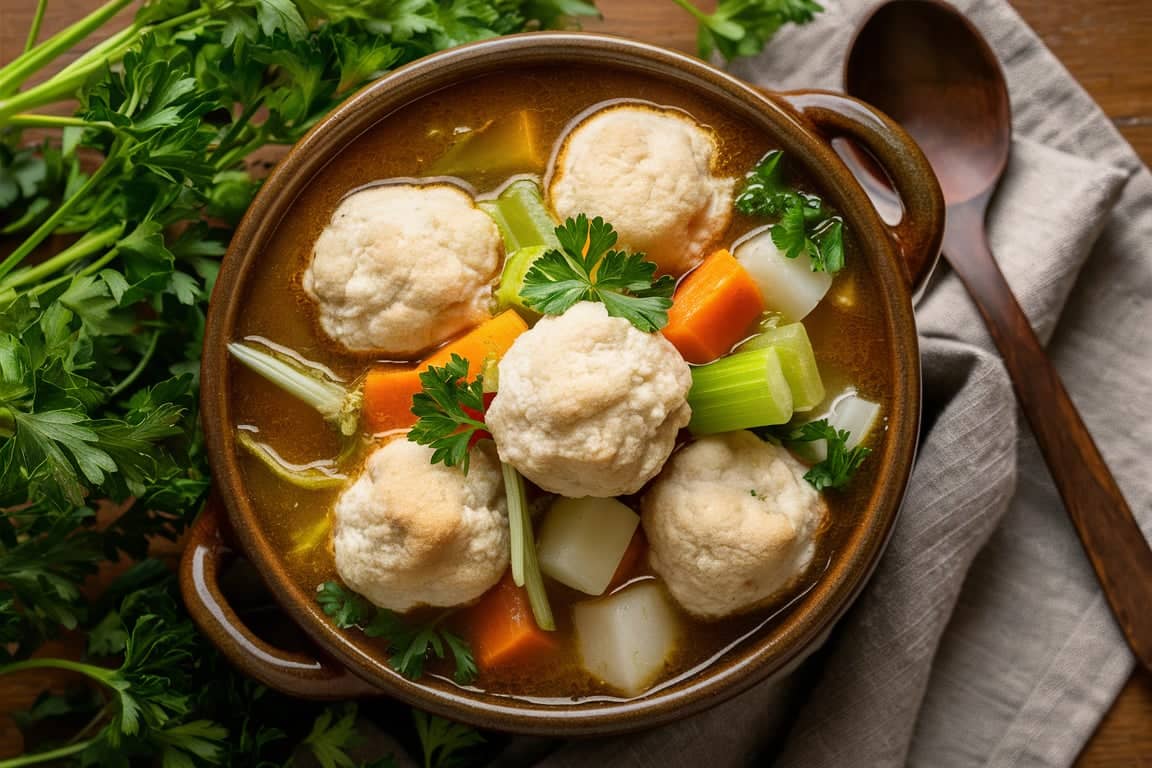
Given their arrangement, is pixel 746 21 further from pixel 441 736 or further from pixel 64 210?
pixel 441 736

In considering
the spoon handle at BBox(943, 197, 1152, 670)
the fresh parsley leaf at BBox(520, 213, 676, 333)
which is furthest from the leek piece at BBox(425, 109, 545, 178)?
the spoon handle at BBox(943, 197, 1152, 670)

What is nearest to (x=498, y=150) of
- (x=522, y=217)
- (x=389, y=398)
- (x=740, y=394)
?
(x=522, y=217)

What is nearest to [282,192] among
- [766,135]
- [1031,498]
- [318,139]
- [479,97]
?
[318,139]

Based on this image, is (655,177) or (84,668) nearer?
(655,177)

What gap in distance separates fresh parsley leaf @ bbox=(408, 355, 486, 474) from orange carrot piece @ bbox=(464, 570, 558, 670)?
1.04 ft

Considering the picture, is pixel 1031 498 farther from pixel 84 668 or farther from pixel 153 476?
pixel 84 668

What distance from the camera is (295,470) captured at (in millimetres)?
2184

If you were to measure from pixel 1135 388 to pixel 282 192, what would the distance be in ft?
6.85

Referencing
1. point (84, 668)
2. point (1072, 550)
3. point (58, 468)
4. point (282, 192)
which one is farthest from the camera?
point (1072, 550)

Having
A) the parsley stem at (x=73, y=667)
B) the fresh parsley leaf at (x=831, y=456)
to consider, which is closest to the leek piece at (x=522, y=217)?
the fresh parsley leaf at (x=831, y=456)

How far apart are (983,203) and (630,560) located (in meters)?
1.32

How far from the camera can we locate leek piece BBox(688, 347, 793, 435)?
1982mm

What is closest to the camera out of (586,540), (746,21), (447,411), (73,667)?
(447,411)

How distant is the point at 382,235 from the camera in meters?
2.05
